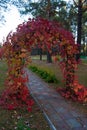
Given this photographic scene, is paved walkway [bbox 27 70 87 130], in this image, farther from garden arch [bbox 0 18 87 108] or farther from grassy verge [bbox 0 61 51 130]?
garden arch [bbox 0 18 87 108]

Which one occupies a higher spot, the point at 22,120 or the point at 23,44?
the point at 23,44

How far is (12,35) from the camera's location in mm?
8375

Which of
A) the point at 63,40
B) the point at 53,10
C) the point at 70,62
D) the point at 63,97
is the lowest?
the point at 63,97

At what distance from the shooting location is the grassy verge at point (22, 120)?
20.1ft

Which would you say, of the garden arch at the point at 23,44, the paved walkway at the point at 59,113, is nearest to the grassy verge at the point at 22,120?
the paved walkway at the point at 59,113

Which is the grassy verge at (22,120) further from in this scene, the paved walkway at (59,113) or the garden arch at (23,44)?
the garden arch at (23,44)

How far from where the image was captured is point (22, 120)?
6.64 meters

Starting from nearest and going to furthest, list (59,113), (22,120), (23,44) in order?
1. (22,120)
2. (59,113)
3. (23,44)

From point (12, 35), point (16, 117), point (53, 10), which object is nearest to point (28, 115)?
point (16, 117)

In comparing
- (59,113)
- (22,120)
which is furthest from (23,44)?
(22,120)

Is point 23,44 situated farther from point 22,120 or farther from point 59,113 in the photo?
point 22,120

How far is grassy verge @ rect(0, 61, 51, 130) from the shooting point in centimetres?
612

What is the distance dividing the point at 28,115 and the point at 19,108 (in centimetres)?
73

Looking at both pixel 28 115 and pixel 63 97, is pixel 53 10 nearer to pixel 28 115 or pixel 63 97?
pixel 63 97
